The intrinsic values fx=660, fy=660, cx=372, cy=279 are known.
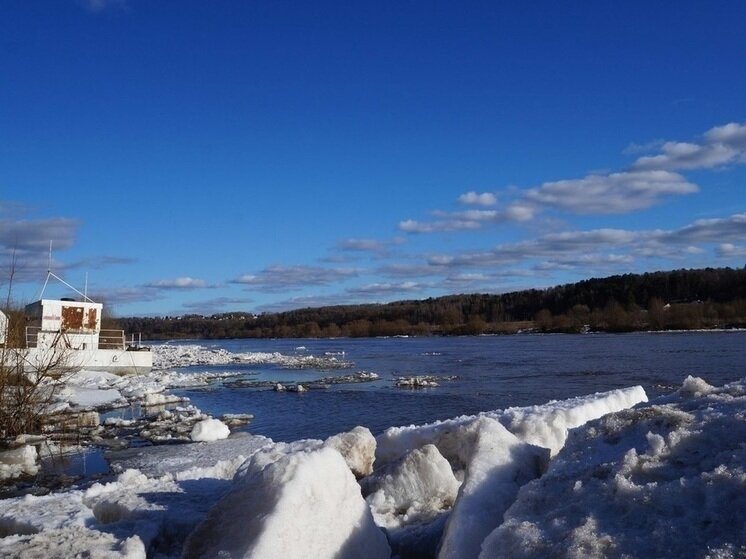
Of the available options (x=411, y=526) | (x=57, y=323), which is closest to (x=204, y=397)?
(x=57, y=323)

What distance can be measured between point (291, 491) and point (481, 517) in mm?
1132

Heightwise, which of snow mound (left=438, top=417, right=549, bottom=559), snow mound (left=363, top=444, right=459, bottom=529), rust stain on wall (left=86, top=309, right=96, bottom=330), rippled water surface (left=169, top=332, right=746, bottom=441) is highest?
rust stain on wall (left=86, top=309, right=96, bottom=330)

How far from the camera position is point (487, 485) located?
4191 mm

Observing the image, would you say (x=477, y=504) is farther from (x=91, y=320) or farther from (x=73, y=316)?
(x=91, y=320)

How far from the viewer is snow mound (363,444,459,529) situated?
5352mm

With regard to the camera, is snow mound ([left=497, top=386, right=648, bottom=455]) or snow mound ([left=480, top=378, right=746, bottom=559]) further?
snow mound ([left=497, top=386, right=648, bottom=455])

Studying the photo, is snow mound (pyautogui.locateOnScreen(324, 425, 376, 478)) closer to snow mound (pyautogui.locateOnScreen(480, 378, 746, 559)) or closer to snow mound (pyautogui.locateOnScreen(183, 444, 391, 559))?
snow mound (pyautogui.locateOnScreen(183, 444, 391, 559))

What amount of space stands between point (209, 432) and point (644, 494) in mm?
11643

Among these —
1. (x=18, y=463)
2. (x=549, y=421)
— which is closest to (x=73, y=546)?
(x=549, y=421)

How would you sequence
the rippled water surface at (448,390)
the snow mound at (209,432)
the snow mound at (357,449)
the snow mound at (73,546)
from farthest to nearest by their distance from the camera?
the rippled water surface at (448,390)
the snow mound at (209,432)
the snow mound at (357,449)
the snow mound at (73,546)

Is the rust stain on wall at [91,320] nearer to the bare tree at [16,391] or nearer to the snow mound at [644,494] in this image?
the bare tree at [16,391]

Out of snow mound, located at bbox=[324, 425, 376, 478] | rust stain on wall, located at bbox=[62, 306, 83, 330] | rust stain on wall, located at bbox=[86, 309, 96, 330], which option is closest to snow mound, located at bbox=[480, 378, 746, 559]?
snow mound, located at bbox=[324, 425, 376, 478]

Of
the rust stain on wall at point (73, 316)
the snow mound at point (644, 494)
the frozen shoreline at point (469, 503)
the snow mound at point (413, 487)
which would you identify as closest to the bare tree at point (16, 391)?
the frozen shoreline at point (469, 503)

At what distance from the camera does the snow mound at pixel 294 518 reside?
3721mm
